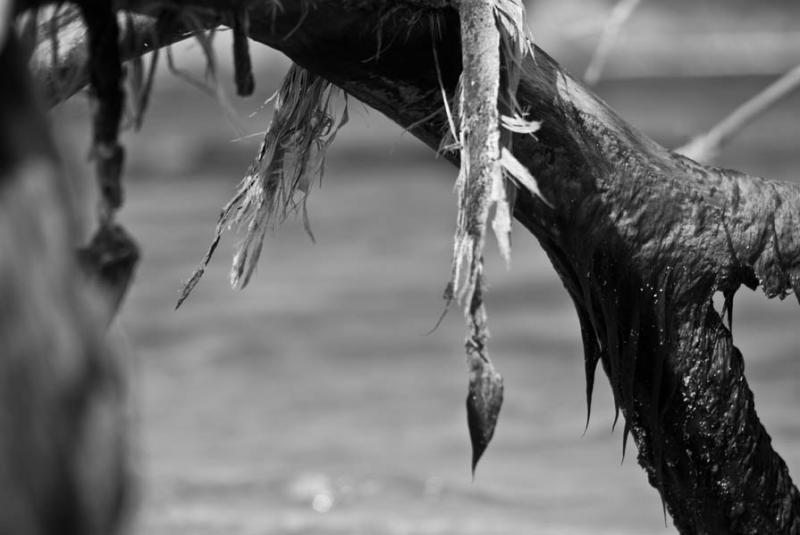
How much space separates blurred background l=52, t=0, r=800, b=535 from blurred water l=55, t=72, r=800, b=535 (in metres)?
0.02

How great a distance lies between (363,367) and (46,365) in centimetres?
655

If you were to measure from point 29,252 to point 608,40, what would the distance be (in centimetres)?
382

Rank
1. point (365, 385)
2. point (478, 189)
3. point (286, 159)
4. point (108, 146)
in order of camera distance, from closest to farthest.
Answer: point (108, 146) < point (478, 189) < point (286, 159) < point (365, 385)

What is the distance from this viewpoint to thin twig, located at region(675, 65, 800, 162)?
167 inches

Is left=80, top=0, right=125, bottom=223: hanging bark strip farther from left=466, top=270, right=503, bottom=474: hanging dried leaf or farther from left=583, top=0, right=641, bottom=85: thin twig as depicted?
left=583, top=0, right=641, bottom=85: thin twig

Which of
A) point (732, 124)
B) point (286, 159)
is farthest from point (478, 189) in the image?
point (732, 124)

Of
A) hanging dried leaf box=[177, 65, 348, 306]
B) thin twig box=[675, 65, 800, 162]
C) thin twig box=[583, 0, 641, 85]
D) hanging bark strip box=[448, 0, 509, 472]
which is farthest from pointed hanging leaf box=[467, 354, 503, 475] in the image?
thin twig box=[583, 0, 641, 85]

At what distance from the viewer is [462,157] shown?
1.79 meters

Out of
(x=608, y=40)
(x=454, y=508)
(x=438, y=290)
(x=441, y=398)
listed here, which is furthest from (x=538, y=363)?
(x=608, y=40)

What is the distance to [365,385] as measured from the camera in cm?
717

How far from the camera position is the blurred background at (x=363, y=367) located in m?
4.96

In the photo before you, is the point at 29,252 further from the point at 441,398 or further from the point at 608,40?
the point at 441,398

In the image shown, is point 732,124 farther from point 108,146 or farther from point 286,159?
point 108,146

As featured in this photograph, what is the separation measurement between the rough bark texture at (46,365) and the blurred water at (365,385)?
82 mm
